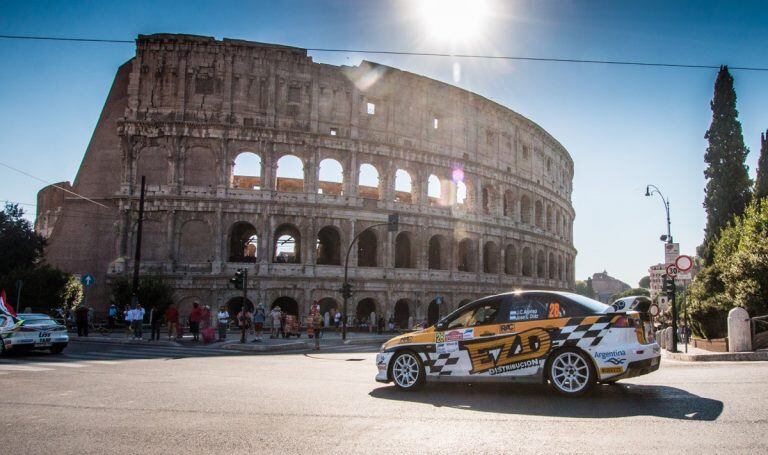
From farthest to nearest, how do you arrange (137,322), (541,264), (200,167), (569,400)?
1. (541,264)
2. (200,167)
3. (137,322)
4. (569,400)

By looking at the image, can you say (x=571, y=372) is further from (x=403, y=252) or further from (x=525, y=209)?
(x=525, y=209)

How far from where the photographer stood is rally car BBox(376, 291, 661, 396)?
7.49 metres

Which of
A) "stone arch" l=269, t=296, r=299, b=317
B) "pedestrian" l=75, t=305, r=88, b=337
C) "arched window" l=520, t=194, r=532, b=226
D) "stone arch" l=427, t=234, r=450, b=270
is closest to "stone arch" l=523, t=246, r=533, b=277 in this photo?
"arched window" l=520, t=194, r=532, b=226

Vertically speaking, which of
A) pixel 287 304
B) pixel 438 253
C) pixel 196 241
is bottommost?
pixel 287 304

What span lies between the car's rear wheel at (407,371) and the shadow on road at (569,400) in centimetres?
14

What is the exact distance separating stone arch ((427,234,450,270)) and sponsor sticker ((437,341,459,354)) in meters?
30.0

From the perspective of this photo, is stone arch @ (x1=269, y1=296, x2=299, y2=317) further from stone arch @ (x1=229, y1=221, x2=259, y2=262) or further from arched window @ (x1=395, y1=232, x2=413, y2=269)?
arched window @ (x1=395, y1=232, x2=413, y2=269)

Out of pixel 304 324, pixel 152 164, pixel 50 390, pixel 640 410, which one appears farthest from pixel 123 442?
pixel 152 164

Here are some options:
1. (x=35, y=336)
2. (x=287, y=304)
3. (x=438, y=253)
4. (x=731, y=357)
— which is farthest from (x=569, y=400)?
(x=438, y=253)

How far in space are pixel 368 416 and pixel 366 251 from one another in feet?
104

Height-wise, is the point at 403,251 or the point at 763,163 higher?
the point at 763,163

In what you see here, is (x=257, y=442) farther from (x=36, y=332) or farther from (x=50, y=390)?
(x=36, y=332)

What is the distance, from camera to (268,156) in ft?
115

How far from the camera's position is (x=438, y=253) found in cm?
4056
